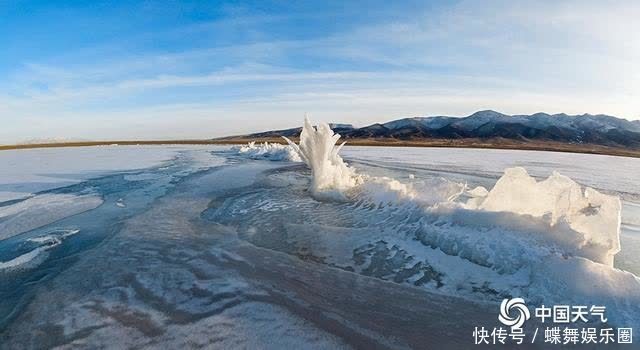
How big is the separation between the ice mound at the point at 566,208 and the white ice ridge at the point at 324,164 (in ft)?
16.0

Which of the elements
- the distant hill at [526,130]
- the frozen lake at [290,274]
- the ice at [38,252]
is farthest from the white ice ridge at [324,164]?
the distant hill at [526,130]

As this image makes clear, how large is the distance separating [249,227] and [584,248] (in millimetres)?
5441

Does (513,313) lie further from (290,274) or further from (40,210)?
(40,210)

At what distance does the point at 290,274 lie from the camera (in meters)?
5.05

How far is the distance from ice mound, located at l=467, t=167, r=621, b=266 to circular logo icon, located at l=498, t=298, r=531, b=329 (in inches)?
56.6

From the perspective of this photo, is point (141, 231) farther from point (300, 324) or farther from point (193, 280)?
point (300, 324)

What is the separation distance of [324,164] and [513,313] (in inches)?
324

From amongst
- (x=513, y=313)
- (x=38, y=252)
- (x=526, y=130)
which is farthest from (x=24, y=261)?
(x=526, y=130)

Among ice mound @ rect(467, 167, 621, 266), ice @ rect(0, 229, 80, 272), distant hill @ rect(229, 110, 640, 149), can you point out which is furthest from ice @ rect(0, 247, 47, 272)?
distant hill @ rect(229, 110, 640, 149)

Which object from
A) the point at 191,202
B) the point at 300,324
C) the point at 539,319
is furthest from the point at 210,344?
the point at 191,202

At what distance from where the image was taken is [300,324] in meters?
3.73

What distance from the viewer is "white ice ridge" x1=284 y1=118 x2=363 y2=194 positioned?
1135 cm

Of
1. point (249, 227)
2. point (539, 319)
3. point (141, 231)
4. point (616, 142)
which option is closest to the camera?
point (539, 319)

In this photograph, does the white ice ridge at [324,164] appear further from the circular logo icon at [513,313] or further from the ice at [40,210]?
the circular logo icon at [513,313]
